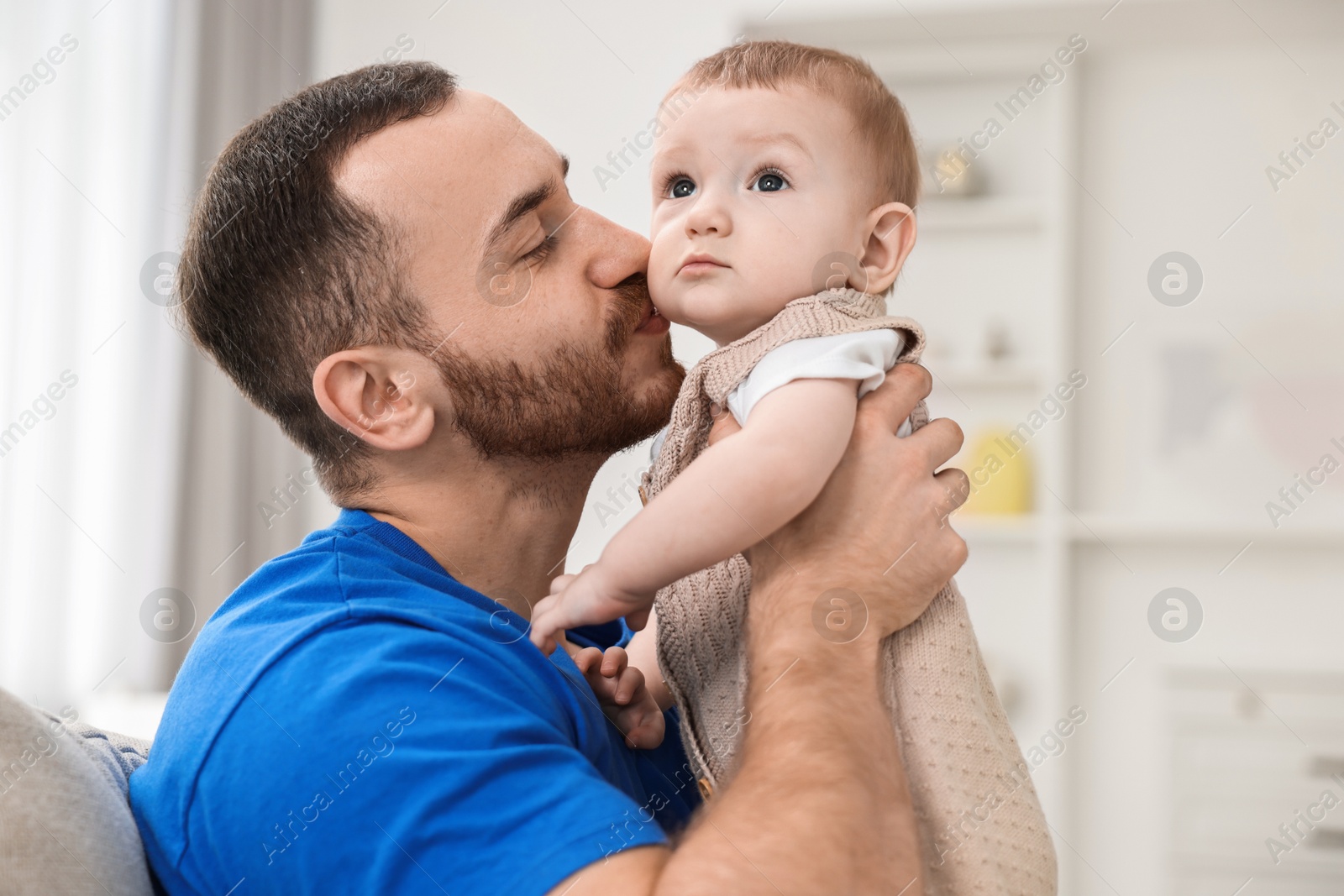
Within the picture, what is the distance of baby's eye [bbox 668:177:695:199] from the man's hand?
0.98ft

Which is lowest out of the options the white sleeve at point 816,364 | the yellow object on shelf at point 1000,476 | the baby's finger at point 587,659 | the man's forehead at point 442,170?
the yellow object on shelf at point 1000,476

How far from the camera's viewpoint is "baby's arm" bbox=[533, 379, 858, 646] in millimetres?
966

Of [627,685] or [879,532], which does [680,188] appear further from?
[627,685]

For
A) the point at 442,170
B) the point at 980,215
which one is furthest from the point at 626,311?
the point at 980,215

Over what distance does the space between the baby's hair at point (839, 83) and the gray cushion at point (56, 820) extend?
2.91 ft

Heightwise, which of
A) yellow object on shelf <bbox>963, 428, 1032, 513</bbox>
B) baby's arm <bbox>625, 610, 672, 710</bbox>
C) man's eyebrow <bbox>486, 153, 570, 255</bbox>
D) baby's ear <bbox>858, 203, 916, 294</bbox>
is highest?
man's eyebrow <bbox>486, 153, 570, 255</bbox>

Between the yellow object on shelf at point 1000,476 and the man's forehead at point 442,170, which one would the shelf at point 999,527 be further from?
the man's forehead at point 442,170

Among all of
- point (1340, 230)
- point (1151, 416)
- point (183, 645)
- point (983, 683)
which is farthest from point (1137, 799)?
point (183, 645)

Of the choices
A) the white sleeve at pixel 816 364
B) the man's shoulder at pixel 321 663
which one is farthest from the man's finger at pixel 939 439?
the man's shoulder at pixel 321 663

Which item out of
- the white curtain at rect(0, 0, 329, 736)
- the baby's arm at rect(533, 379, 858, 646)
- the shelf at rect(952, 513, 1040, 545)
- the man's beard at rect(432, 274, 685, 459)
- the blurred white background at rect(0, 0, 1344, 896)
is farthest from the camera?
the shelf at rect(952, 513, 1040, 545)

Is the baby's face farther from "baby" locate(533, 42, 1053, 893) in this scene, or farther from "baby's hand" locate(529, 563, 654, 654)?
"baby's hand" locate(529, 563, 654, 654)

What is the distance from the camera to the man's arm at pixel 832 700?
78 centimetres

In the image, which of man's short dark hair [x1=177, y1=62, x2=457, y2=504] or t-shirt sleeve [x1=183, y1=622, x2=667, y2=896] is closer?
t-shirt sleeve [x1=183, y1=622, x2=667, y2=896]

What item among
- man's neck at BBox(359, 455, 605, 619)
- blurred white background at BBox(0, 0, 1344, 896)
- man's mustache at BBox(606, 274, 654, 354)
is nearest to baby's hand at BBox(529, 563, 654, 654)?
man's neck at BBox(359, 455, 605, 619)
